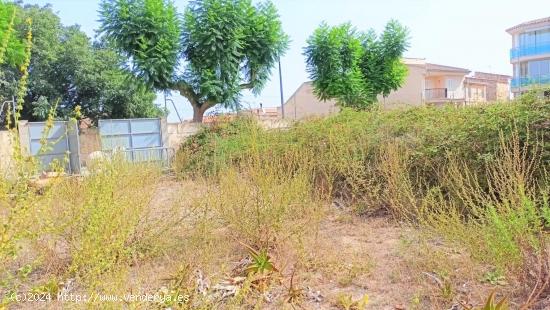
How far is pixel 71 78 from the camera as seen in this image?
68.6 feet

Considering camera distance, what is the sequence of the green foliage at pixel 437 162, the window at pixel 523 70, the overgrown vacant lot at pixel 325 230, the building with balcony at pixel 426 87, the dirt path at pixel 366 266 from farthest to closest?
the window at pixel 523 70, the building with balcony at pixel 426 87, the green foliage at pixel 437 162, the dirt path at pixel 366 266, the overgrown vacant lot at pixel 325 230

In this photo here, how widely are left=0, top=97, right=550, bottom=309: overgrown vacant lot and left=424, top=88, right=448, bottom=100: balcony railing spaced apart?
30.7 m

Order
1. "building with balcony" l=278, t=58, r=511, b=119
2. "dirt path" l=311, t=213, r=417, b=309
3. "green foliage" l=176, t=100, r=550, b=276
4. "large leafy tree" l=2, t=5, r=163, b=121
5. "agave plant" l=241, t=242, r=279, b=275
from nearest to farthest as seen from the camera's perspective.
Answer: "dirt path" l=311, t=213, r=417, b=309
"agave plant" l=241, t=242, r=279, b=275
"green foliage" l=176, t=100, r=550, b=276
"large leafy tree" l=2, t=5, r=163, b=121
"building with balcony" l=278, t=58, r=511, b=119

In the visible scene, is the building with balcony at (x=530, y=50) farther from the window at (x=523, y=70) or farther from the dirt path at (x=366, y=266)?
the dirt path at (x=366, y=266)

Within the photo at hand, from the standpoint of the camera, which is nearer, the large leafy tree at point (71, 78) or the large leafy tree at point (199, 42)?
the large leafy tree at point (199, 42)

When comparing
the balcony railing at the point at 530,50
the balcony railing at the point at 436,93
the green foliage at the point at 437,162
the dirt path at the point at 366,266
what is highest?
the balcony railing at the point at 530,50

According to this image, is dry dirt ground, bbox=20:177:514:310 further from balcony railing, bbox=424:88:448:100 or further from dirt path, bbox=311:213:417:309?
balcony railing, bbox=424:88:448:100

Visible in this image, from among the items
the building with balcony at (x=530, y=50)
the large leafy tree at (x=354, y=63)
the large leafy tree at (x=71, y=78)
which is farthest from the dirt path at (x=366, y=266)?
the building with balcony at (x=530, y=50)

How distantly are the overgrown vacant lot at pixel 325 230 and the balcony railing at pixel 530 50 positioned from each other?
35.9m

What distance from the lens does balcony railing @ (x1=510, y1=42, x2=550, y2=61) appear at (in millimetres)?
34750

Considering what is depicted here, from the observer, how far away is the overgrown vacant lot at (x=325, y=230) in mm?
2607

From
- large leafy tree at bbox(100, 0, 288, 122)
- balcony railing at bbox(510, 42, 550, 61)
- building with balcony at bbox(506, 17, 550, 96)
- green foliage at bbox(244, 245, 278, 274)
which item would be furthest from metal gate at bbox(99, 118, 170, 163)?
balcony railing at bbox(510, 42, 550, 61)

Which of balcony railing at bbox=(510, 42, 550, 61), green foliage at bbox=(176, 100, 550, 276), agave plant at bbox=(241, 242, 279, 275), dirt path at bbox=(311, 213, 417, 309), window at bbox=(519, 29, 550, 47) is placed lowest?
dirt path at bbox=(311, 213, 417, 309)

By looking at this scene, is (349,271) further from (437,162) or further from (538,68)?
(538,68)
